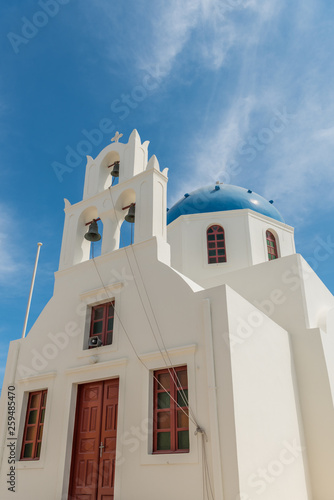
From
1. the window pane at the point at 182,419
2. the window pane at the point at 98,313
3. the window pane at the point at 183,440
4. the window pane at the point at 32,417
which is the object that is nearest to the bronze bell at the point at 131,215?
the window pane at the point at 98,313

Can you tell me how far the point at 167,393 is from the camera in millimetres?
7887

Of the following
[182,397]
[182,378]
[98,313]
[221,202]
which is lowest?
[182,397]

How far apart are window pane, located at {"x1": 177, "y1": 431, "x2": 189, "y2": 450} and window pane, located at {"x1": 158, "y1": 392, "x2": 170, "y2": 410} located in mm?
578

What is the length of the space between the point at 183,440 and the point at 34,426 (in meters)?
4.09

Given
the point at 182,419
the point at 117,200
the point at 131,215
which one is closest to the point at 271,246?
the point at 131,215

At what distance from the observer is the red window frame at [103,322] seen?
946 centimetres

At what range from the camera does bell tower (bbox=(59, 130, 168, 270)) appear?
33.8 ft

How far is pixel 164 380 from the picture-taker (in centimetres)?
805

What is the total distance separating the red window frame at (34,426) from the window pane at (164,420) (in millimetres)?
3237

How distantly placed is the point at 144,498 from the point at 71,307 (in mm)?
4732

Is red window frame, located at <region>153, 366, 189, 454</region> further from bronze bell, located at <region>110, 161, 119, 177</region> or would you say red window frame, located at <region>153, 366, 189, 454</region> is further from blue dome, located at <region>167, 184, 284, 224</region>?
blue dome, located at <region>167, 184, 284, 224</region>

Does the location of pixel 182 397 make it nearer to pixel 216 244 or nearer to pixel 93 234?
pixel 93 234

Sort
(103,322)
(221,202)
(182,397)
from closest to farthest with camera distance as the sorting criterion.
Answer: (182,397) → (103,322) → (221,202)

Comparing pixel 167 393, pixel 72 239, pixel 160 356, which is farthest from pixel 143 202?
pixel 167 393
